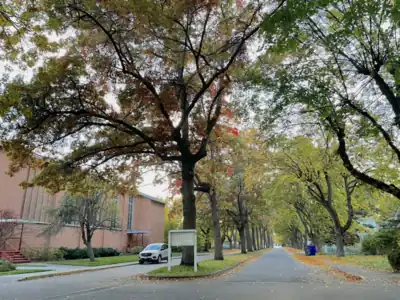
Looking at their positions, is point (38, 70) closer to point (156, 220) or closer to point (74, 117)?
point (74, 117)

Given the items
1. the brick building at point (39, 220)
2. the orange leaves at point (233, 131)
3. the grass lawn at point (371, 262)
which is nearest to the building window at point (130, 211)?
the brick building at point (39, 220)

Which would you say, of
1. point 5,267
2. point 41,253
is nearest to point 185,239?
point 5,267

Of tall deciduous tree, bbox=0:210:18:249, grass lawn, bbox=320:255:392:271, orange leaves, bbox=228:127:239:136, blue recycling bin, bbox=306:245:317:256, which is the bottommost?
grass lawn, bbox=320:255:392:271

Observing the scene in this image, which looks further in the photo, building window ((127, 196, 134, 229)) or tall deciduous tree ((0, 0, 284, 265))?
building window ((127, 196, 134, 229))

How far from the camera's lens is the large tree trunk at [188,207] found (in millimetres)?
14398

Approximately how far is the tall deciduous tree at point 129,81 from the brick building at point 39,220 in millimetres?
7326

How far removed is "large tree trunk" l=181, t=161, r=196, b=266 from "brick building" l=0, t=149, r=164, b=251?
760cm

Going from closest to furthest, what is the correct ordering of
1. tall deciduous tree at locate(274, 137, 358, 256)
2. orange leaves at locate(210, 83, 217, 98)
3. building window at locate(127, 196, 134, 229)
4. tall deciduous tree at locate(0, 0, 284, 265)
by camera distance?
tall deciduous tree at locate(0, 0, 284, 265) → orange leaves at locate(210, 83, 217, 98) → tall deciduous tree at locate(274, 137, 358, 256) → building window at locate(127, 196, 134, 229)

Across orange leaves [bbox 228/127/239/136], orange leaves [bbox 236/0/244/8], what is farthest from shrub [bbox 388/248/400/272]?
orange leaves [bbox 236/0/244/8]

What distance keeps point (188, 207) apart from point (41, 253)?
1615 cm

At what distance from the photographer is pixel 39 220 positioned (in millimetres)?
26531

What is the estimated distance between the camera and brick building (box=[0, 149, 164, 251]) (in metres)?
24.0

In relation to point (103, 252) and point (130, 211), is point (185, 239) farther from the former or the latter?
point (130, 211)

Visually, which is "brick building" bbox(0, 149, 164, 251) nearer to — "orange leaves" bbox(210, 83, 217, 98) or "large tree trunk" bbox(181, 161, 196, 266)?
"large tree trunk" bbox(181, 161, 196, 266)
